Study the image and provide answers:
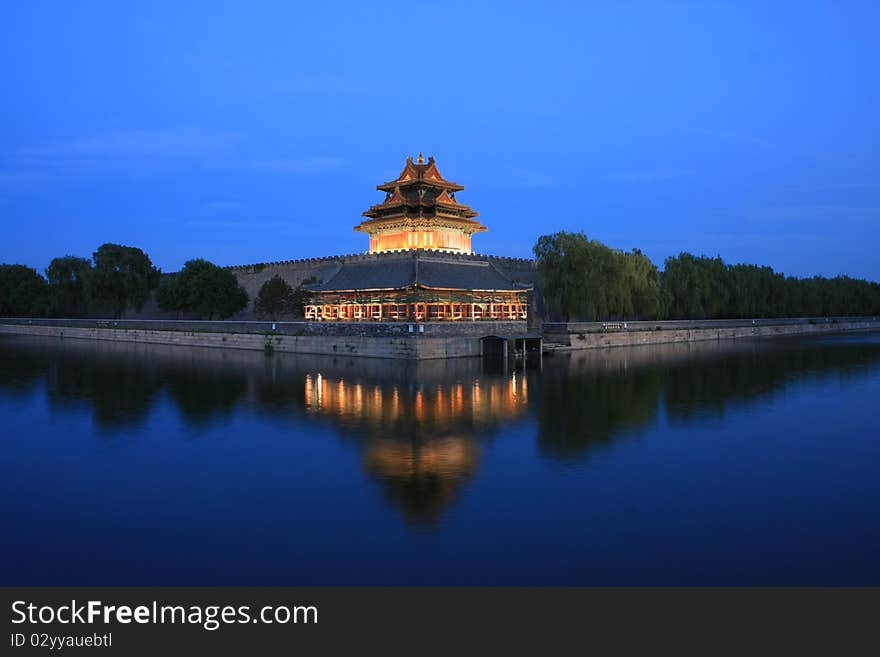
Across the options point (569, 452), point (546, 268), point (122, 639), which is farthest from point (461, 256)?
point (122, 639)

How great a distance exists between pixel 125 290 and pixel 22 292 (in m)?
15.5

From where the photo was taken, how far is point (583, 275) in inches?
1720

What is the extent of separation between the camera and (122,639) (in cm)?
638

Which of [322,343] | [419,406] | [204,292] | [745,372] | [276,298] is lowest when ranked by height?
[419,406]

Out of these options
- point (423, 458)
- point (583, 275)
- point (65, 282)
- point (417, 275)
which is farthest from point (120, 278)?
point (423, 458)

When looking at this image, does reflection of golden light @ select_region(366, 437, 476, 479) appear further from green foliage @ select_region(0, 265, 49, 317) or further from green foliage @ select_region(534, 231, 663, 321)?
green foliage @ select_region(0, 265, 49, 317)

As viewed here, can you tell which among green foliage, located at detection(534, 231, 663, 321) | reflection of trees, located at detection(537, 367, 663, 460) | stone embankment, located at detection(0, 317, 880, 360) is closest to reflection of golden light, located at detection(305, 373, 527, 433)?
reflection of trees, located at detection(537, 367, 663, 460)

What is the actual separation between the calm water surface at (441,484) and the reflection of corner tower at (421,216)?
2505 centimetres

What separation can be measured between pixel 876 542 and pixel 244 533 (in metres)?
8.04

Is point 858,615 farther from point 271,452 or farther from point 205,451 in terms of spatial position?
point 205,451

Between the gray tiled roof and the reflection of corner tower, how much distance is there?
3.76 m

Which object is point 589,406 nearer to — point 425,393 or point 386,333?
point 425,393

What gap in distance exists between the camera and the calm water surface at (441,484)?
791cm

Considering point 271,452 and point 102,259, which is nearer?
point 271,452
